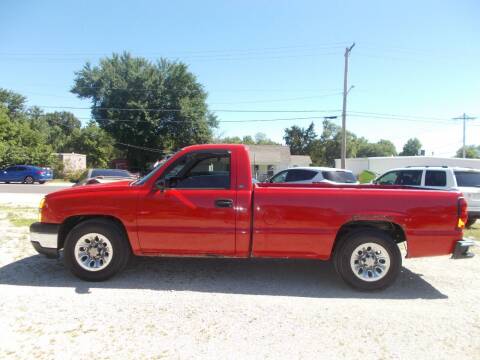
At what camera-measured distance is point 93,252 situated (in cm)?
468

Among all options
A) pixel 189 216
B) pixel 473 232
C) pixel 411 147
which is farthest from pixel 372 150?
A: pixel 189 216

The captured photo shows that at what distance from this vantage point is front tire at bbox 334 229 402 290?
4.50 m

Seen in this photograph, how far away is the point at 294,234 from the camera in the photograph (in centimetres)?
451

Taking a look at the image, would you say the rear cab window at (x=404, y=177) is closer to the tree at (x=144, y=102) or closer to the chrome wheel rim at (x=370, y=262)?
the chrome wheel rim at (x=370, y=262)

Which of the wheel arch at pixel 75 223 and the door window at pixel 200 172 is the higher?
the door window at pixel 200 172

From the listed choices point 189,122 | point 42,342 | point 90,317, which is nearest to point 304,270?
point 90,317

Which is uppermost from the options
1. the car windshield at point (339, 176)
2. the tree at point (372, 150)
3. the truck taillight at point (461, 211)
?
the tree at point (372, 150)

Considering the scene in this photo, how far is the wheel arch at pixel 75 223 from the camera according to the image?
15.5ft

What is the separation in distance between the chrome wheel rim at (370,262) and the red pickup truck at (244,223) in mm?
13

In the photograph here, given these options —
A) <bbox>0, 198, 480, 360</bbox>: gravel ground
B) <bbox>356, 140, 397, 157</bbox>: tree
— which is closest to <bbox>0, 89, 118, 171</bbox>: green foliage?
<bbox>0, 198, 480, 360</bbox>: gravel ground

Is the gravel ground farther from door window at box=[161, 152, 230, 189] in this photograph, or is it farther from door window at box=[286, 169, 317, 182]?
door window at box=[286, 169, 317, 182]

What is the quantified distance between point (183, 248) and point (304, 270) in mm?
2008

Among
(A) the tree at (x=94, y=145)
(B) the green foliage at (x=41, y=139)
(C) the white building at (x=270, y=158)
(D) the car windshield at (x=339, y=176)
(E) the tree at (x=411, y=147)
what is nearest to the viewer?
(D) the car windshield at (x=339, y=176)

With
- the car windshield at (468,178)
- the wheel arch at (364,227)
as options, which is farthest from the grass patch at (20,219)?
the car windshield at (468,178)
